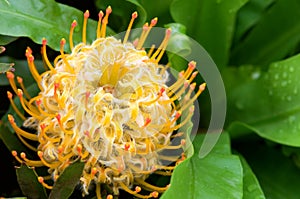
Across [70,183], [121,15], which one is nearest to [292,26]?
[121,15]

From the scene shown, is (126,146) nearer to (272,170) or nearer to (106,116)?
(106,116)

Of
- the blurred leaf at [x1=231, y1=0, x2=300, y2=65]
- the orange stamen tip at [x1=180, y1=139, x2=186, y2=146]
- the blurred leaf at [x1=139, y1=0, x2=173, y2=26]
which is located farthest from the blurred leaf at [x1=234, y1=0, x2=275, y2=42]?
the orange stamen tip at [x1=180, y1=139, x2=186, y2=146]

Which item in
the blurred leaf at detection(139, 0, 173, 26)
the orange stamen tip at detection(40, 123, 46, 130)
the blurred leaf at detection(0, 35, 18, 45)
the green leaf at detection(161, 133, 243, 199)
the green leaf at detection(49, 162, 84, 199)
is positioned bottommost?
the green leaf at detection(161, 133, 243, 199)

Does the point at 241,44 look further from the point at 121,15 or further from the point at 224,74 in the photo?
the point at 121,15

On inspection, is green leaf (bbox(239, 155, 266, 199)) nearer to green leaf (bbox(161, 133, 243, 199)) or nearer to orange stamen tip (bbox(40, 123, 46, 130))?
green leaf (bbox(161, 133, 243, 199))

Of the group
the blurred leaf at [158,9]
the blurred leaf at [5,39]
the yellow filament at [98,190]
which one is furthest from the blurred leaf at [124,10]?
the yellow filament at [98,190]
